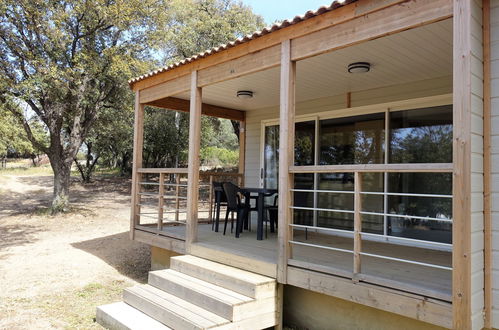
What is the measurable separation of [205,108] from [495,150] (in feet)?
17.1

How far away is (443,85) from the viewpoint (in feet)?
15.4

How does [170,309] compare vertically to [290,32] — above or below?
below

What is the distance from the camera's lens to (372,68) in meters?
4.50

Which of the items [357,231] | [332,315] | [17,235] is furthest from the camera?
[17,235]

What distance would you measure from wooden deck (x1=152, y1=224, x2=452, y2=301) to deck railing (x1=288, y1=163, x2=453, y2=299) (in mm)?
15

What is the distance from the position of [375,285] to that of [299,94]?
11.9ft

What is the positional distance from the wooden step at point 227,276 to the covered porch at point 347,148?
12cm

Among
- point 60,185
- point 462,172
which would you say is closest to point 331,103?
point 462,172

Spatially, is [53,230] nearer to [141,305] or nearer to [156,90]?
[156,90]

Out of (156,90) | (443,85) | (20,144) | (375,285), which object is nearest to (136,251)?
(156,90)

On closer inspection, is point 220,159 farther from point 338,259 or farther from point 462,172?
point 462,172

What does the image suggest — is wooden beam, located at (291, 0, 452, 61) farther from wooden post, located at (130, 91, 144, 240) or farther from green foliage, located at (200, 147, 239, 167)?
green foliage, located at (200, 147, 239, 167)

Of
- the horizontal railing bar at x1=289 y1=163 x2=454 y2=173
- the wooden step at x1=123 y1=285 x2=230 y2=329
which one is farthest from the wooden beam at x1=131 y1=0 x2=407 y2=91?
the wooden step at x1=123 y1=285 x2=230 y2=329

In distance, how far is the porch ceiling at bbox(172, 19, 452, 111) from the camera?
3.59m
